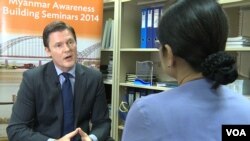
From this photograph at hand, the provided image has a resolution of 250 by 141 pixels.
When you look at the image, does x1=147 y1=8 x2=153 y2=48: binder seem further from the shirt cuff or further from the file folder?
the shirt cuff

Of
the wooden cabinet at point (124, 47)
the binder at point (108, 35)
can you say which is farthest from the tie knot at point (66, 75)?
the binder at point (108, 35)

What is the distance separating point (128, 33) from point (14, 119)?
1.49 m

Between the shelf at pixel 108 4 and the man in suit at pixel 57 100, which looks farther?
the shelf at pixel 108 4

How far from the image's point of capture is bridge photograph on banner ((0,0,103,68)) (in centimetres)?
274

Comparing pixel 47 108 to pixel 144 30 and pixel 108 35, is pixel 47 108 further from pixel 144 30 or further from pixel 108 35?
pixel 108 35

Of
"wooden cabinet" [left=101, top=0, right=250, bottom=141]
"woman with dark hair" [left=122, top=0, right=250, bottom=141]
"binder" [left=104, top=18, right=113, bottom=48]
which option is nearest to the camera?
"woman with dark hair" [left=122, top=0, right=250, bottom=141]

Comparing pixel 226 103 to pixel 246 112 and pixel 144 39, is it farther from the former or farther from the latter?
pixel 144 39

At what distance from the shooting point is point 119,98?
3.21 meters

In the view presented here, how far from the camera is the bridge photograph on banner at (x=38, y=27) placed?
274cm

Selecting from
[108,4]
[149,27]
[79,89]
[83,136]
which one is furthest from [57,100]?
[108,4]

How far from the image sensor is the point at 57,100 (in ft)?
7.05

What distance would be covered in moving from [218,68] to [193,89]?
0.30ft

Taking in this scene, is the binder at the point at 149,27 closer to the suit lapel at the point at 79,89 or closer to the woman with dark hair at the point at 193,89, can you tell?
the suit lapel at the point at 79,89

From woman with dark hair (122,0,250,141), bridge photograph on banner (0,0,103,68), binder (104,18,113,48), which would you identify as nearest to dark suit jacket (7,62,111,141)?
bridge photograph on banner (0,0,103,68)
